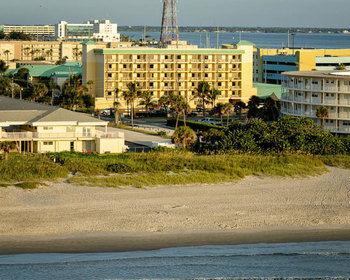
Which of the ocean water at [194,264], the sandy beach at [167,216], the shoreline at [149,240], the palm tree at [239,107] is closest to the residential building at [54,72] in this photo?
the palm tree at [239,107]

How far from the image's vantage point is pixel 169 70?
72625 mm

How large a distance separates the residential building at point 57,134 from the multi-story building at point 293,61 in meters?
35.9

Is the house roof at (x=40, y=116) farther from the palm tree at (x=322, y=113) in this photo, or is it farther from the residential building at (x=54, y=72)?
the residential building at (x=54, y=72)

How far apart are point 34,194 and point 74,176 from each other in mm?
3010

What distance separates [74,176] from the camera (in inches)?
1384

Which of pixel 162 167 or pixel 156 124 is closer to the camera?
pixel 162 167

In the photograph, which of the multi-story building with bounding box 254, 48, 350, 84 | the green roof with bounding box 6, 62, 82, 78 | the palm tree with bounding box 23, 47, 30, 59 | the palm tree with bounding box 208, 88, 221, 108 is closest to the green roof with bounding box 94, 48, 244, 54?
the multi-story building with bounding box 254, 48, 350, 84

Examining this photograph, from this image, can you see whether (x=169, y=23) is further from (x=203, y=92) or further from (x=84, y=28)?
(x=84, y=28)

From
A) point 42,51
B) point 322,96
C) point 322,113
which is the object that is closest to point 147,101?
point 322,96

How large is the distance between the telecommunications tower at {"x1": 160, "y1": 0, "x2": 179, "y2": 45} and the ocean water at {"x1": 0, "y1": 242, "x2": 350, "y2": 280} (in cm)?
5771

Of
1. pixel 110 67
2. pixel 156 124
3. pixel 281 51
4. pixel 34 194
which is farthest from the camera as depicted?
pixel 281 51

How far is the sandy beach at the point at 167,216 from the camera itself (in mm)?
27391

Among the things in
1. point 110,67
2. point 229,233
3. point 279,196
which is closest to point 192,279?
point 229,233

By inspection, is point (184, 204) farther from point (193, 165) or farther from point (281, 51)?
point (281, 51)
